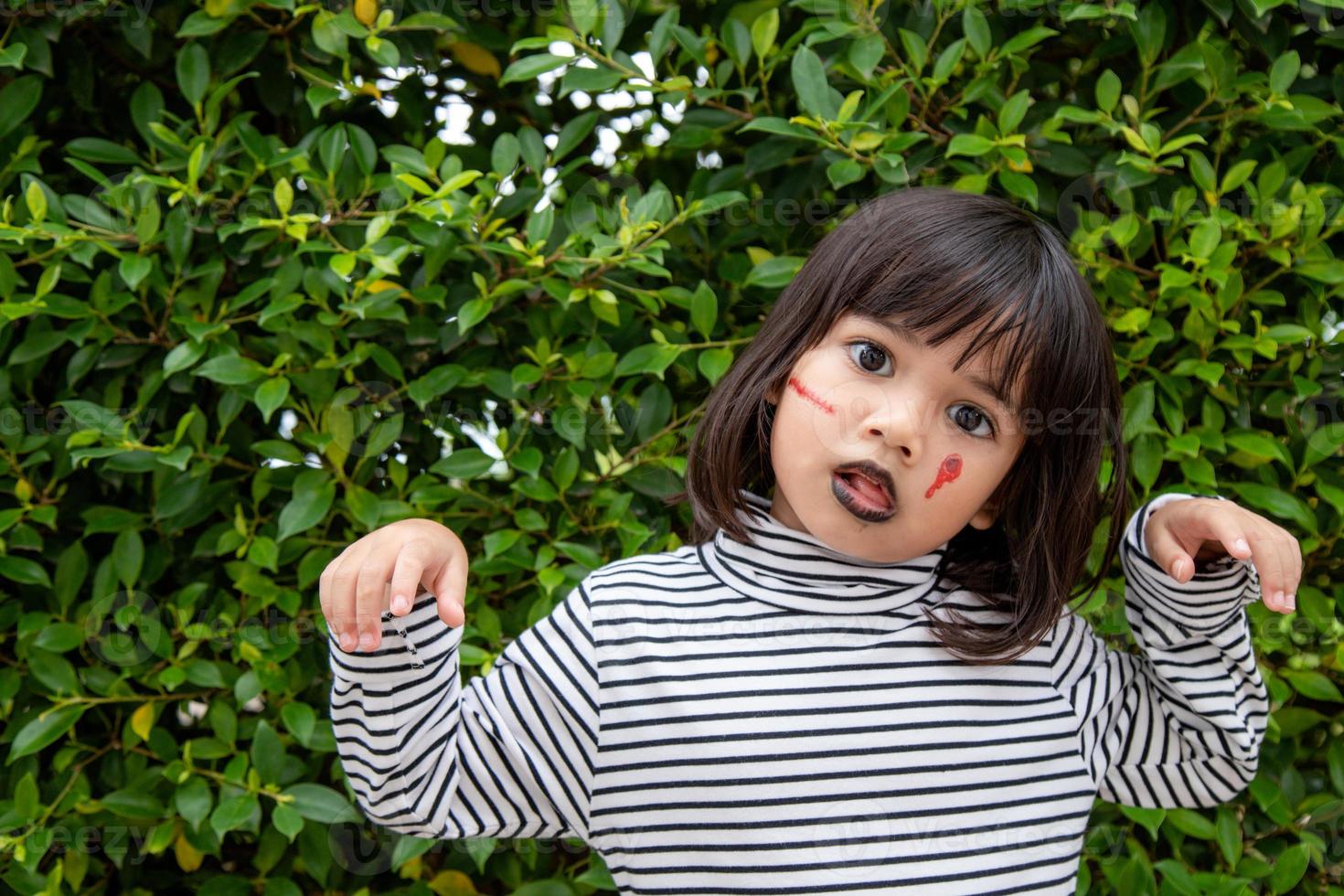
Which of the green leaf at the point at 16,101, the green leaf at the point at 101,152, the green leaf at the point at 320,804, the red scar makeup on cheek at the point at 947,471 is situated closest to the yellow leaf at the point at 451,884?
the green leaf at the point at 320,804

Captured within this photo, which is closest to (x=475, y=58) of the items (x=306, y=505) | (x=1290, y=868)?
(x=306, y=505)

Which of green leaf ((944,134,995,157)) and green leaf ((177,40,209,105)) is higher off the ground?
green leaf ((944,134,995,157))

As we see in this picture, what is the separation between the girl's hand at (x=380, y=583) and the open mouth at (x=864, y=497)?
1.11ft

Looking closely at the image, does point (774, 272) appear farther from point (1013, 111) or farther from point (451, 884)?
point (451, 884)

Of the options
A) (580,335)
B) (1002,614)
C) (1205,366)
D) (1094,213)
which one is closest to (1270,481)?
(1205,366)

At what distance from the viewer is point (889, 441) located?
1.04 metres

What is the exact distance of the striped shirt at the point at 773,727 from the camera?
3.49ft

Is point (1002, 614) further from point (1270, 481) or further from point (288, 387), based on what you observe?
point (288, 387)

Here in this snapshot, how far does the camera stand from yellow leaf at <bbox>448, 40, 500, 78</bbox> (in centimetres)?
160

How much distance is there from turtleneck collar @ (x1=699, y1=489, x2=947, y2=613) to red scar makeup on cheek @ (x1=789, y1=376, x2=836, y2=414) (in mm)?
143

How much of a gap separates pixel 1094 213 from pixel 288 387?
97 centimetres

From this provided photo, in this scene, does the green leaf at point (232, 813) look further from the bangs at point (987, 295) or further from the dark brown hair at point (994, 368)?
the bangs at point (987, 295)

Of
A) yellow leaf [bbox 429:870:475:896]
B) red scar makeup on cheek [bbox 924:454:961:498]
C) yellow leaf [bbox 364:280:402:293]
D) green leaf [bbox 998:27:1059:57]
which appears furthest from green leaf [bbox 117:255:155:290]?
green leaf [bbox 998:27:1059:57]

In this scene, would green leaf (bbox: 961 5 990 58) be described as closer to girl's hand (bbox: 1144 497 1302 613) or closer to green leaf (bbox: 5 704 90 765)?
girl's hand (bbox: 1144 497 1302 613)
